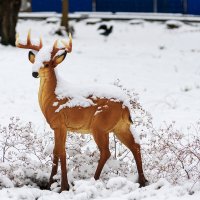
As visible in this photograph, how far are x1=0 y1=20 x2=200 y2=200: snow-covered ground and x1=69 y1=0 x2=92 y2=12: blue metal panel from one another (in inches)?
189

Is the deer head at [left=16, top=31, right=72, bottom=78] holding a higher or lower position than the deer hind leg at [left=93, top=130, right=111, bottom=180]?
higher

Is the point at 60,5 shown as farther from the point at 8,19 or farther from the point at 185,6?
the point at 8,19

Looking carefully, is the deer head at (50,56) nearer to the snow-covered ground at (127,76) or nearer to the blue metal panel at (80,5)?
the snow-covered ground at (127,76)

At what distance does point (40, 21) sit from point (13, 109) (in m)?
14.9

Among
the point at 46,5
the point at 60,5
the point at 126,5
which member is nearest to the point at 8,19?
the point at 60,5

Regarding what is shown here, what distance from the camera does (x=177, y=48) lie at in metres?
19.6

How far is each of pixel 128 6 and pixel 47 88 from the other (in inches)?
880

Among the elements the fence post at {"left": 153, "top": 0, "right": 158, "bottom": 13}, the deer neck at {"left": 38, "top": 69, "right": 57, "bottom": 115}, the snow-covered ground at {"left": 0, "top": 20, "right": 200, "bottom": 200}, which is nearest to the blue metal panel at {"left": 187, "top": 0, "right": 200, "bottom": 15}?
the fence post at {"left": 153, "top": 0, "right": 158, "bottom": 13}

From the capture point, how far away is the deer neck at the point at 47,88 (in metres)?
6.10

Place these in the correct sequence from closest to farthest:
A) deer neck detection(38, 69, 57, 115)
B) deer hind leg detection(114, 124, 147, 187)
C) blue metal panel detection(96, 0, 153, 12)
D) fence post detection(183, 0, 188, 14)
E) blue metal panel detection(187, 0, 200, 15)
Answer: deer neck detection(38, 69, 57, 115) → deer hind leg detection(114, 124, 147, 187) → blue metal panel detection(187, 0, 200, 15) → fence post detection(183, 0, 188, 14) → blue metal panel detection(96, 0, 153, 12)

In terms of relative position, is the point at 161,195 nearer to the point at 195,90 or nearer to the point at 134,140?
the point at 134,140

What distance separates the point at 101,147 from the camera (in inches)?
240

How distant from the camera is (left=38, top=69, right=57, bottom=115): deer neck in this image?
6102mm

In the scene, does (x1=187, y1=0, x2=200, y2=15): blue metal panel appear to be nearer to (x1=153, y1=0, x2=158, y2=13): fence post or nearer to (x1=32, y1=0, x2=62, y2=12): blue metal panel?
(x1=153, y1=0, x2=158, y2=13): fence post
